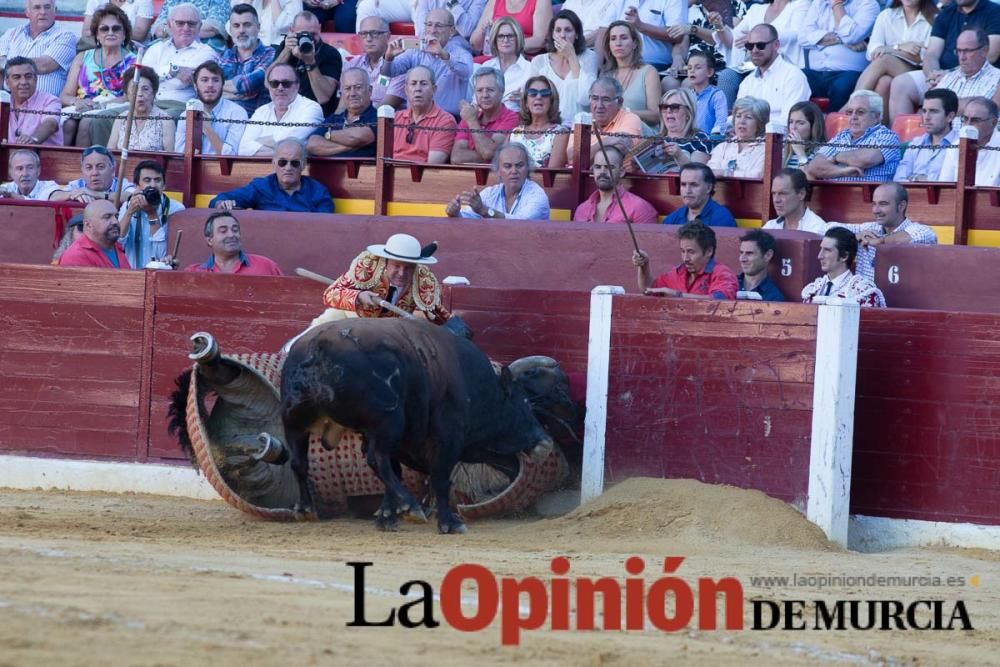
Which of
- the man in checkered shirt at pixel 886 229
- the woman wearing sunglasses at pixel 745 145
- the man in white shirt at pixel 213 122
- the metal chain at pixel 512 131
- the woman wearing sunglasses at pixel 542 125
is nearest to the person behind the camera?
the man in checkered shirt at pixel 886 229

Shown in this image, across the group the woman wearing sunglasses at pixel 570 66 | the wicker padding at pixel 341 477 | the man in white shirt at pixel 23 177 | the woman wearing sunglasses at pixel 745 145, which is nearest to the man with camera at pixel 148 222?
the man in white shirt at pixel 23 177

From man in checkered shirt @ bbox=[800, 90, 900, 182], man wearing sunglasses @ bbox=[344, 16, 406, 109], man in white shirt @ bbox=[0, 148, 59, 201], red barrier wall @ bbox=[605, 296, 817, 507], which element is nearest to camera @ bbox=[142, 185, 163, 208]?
man in white shirt @ bbox=[0, 148, 59, 201]

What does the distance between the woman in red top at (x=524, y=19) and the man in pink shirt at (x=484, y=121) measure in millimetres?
1157

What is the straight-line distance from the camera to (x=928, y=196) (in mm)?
9156

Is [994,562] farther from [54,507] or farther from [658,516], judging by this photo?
[54,507]

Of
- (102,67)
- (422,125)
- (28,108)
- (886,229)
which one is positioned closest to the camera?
(886,229)

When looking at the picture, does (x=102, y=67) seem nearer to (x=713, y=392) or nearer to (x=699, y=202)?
(x=699, y=202)

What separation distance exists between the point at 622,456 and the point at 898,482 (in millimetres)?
1301

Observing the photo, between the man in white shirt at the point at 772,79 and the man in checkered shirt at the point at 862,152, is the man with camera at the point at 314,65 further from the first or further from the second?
the man in checkered shirt at the point at 862,152

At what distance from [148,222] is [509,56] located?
2.70m

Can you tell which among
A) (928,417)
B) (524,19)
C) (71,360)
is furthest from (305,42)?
(928,417)

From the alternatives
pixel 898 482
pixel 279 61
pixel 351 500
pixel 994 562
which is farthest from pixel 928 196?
pixel 279 61

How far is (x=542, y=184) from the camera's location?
9.89 m

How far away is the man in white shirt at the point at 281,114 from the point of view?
416 inches
